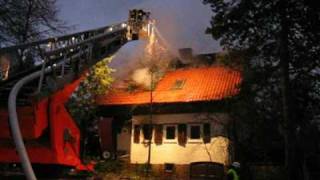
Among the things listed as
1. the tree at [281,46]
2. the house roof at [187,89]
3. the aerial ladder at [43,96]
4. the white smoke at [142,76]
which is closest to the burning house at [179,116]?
the house roof at [187,89]

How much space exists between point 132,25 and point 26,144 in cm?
977

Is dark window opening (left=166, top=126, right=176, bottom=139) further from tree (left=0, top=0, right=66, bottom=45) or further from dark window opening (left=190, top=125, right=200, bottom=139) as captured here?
tree (left=0, top=0, right=66, bottom=45)

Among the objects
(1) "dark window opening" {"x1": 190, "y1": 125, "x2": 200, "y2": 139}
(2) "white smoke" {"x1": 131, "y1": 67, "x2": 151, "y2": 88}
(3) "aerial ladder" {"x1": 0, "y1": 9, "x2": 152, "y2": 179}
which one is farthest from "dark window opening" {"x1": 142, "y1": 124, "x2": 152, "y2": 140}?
(3) "aerial ladder" {"x1": 0, "y1": 9, "x2": 152, "y2": 179}

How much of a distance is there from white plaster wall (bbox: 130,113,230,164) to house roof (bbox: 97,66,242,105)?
120 centimetres

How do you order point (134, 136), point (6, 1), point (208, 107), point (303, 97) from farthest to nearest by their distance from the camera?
1. point (134, 136)
2. point (208, 107)
3. point (303, 97)
4. point (6, 1)

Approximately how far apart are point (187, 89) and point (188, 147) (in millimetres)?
4026

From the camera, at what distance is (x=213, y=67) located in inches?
1415

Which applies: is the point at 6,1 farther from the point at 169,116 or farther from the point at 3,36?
the point at 169,116

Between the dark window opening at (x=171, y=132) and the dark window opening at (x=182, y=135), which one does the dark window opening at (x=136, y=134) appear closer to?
the dark window opening at (x=171, y=132)

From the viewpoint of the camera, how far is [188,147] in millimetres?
33125

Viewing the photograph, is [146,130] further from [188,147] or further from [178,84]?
[178,84]

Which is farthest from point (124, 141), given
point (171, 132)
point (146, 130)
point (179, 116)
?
point (179, 116)

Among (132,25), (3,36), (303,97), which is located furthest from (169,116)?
(3,36)

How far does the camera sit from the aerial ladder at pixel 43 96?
11867mm
